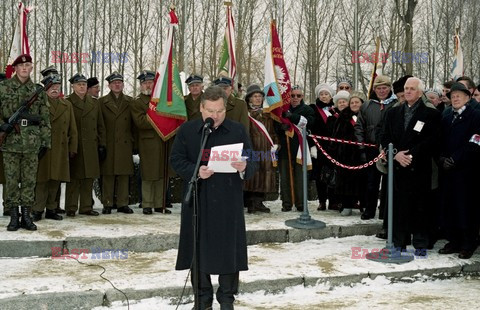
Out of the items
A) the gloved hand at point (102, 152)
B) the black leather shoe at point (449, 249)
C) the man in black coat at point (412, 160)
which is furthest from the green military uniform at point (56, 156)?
the black leather shoe at point (449, 249)

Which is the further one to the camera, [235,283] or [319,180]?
[319,180]

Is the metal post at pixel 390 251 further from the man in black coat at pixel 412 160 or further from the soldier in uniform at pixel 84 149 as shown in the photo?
the soldier in uniform at pixel 84 149

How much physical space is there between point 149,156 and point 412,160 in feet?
12.6

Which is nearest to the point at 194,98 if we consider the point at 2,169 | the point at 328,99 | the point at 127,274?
the point at 328,99

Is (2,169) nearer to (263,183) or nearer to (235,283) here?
(263,183)

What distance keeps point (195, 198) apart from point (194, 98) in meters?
4.44

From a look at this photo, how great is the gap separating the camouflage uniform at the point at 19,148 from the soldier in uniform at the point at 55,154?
0.58m

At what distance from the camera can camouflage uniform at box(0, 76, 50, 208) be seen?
6711 mm

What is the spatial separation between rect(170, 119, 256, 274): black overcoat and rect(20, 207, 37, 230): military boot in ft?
10.4

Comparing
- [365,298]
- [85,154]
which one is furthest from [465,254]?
[85,154]

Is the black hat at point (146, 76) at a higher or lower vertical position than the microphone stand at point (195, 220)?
higher

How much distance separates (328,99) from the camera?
9148mm

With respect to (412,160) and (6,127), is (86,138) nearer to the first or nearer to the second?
(6,127)

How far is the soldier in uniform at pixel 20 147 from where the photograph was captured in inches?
264
